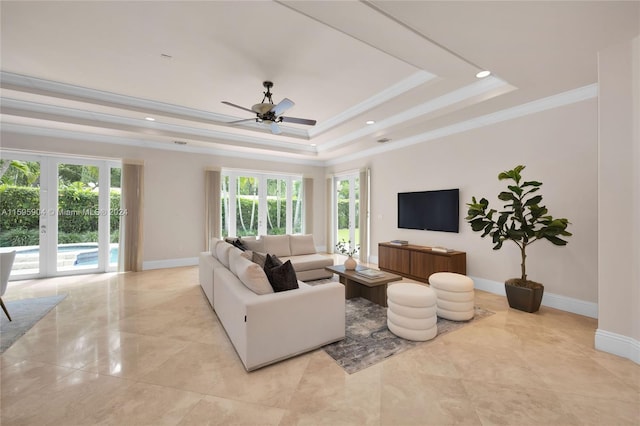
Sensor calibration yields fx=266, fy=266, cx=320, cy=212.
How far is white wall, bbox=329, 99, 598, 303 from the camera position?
336 cm

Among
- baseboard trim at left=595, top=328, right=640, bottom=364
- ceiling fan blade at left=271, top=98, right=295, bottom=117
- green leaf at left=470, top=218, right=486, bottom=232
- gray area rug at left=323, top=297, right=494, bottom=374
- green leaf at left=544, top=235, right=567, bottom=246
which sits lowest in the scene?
gray area rug at left=323, top=297, right=494, bottom=374

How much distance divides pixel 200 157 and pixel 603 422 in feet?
23.4

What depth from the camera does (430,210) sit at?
5.18m

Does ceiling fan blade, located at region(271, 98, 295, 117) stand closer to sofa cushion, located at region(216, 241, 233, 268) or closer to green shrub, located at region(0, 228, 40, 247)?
sofa cushion, located at region(216, 241, 233, 268)

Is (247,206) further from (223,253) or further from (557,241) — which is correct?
(557,241)

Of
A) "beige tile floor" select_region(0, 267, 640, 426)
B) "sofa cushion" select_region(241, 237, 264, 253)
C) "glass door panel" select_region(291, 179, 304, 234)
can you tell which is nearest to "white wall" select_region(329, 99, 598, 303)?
"beige tile floor" select_region(0, 267, 640, 426)

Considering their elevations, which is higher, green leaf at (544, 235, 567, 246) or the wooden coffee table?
green leaf at (544, 235, 567, 246)

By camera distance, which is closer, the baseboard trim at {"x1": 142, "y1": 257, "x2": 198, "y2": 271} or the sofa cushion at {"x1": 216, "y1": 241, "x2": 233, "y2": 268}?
the sofa cushion at {"x1": 216, "y1": 241, "x2": 233, "y2": 268}

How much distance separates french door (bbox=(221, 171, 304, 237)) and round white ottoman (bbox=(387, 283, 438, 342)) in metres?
5.06

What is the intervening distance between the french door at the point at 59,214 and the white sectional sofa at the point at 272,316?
14.3 feet

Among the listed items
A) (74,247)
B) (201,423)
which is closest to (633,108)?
(201,423)

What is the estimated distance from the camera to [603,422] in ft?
5.60

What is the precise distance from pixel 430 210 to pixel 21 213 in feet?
25.0

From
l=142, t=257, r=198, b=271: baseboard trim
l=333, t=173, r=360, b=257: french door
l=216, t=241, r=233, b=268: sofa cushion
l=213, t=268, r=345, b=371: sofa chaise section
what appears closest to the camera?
l=213, t=268, r=345, b=371: sofa chaise section
